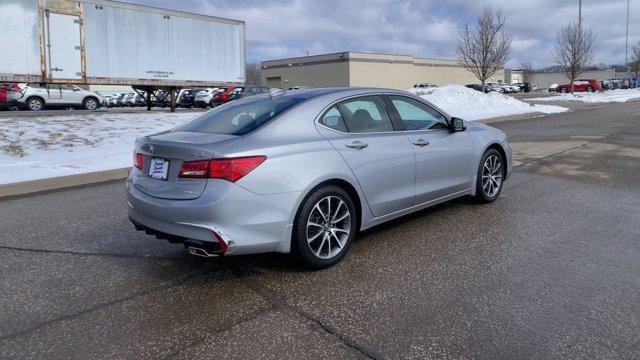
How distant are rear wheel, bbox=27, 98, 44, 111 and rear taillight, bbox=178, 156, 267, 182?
25.1m

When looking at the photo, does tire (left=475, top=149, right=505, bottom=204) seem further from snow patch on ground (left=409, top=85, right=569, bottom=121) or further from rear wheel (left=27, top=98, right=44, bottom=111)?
rear wheel (left=27, top=98, right=44, bottom=111)

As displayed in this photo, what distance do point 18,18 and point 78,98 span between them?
456 inches

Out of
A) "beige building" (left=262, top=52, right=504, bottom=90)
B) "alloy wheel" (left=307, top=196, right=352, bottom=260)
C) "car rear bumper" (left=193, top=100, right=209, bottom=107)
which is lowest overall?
"alloy wheel" (left=307, top=196, right=352, bottom=260)

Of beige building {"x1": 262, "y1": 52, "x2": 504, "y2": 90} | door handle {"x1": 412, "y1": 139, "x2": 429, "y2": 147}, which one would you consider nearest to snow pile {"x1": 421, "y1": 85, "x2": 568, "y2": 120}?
door handle {"x1": 412, "y1": 139, "x2": 429, "y2": 147}

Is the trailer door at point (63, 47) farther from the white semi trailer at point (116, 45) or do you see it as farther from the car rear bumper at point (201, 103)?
the car rear bumper at point (201, 103)

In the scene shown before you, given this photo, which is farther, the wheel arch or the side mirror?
the wheel arch

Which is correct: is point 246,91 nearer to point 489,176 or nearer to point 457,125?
point 489,176

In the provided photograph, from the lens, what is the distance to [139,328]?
11.1 feet

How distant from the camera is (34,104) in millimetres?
25047

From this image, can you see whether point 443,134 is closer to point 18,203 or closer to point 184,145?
point 184,145

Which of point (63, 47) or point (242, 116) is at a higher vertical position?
point (63, 47)

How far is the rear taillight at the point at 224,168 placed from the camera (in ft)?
12.3

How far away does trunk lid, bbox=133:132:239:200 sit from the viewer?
3.83 metres

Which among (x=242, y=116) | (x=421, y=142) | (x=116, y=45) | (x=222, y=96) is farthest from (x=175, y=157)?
(x=222, y=96)
